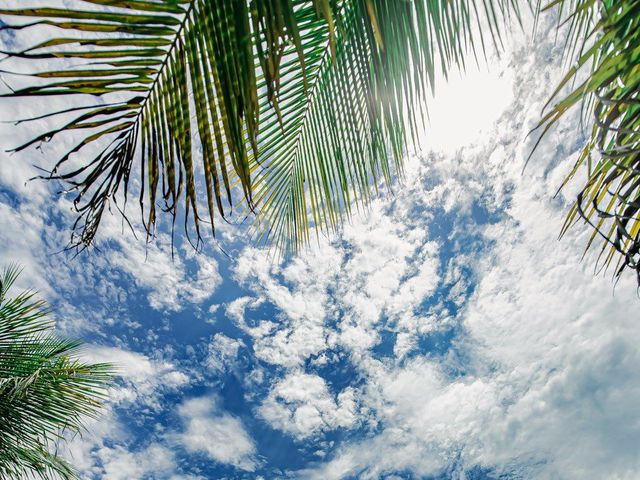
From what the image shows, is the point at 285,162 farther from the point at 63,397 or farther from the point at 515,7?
the point at 63,397

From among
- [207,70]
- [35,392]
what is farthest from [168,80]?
[35,392]

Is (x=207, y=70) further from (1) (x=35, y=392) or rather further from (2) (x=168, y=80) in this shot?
(1) (x=35, y=392)

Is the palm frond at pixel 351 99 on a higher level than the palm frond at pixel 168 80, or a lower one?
higher

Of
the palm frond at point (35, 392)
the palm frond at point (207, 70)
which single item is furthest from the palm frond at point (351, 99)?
the palm frond at point (35, 392)

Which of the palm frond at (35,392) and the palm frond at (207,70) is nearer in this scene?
the palm frond at (207,70)

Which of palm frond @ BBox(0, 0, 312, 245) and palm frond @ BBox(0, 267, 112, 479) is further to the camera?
palm frond @ BBox(0, 267, 112, 479)

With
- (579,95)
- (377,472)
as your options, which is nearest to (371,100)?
(579,95)

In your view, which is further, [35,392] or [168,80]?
[35,392]

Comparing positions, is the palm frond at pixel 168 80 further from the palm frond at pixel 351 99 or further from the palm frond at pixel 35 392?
the palm frond at pixel 35 392

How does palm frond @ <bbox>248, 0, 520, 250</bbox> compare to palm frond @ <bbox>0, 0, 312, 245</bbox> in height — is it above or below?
above

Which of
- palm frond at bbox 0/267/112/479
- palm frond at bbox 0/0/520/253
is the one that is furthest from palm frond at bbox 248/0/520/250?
palm frond at bbox 0/267/112/479

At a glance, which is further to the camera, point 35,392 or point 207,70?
point 35,392

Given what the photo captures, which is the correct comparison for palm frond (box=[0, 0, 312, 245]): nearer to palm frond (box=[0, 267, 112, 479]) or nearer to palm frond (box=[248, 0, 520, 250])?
palm frond (box=[248, 0, 520, 250])

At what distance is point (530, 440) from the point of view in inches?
3720
